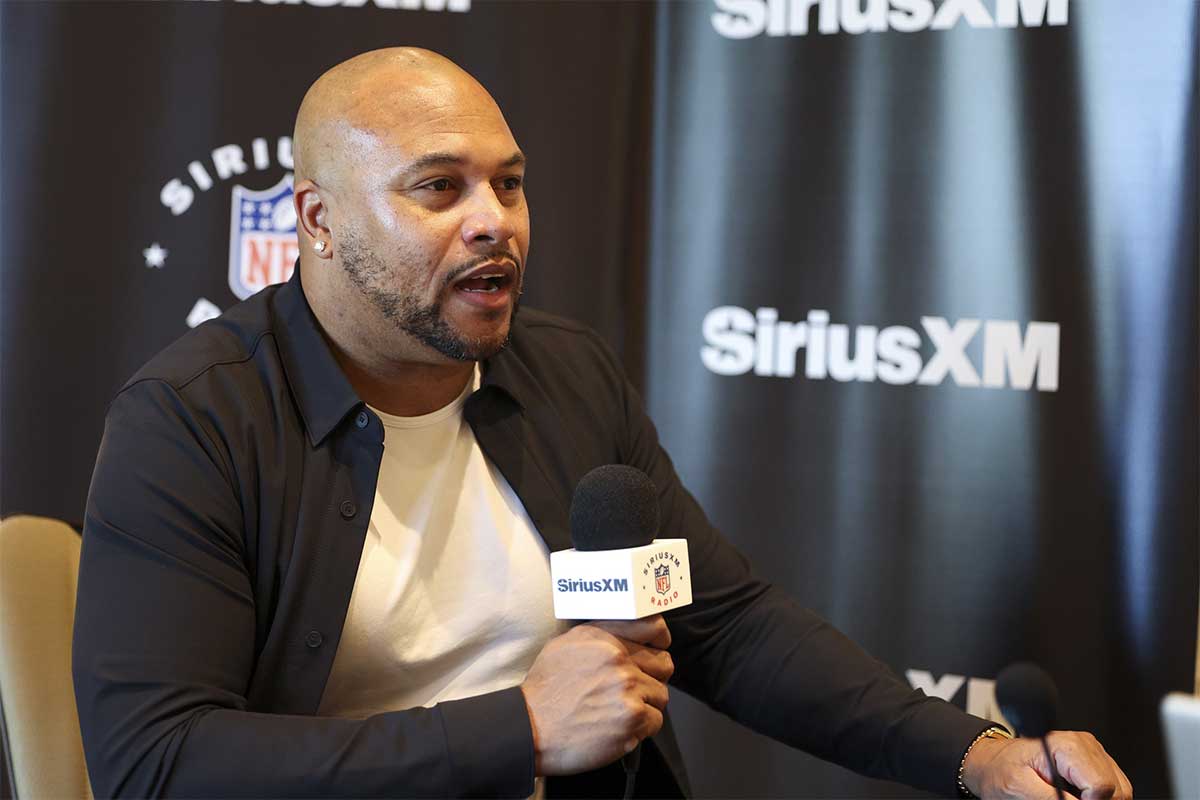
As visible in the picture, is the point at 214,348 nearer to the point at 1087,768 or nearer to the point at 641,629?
the point at 641,629

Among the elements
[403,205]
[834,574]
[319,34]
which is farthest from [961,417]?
[319,34]

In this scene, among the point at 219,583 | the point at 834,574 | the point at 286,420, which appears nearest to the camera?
the point at 219,583

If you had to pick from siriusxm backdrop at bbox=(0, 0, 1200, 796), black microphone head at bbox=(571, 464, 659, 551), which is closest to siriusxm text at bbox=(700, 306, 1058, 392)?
siriusxm backdrop at bbox=(0, 0, 1200, 796)

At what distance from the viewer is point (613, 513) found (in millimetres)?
1531

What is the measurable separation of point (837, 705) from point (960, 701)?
0.83 metres

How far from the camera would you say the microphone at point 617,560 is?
1.49m

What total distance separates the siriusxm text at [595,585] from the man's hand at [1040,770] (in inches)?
24.1

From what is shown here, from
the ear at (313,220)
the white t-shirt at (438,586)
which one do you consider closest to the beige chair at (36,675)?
the white t-shirt at (438,586)

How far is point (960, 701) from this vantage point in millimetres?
2693

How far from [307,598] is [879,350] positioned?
56.4 inches

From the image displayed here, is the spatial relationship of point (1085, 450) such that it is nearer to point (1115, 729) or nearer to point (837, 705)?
point (1115, 729)

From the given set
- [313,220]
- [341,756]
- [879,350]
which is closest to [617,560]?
[341,756]

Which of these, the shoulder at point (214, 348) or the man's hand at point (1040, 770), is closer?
the man's hand at point (1040, 770)

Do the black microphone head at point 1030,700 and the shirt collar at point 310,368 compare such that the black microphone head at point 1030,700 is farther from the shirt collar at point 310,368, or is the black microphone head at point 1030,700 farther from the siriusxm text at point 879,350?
the siriusxm text at point 879,350
